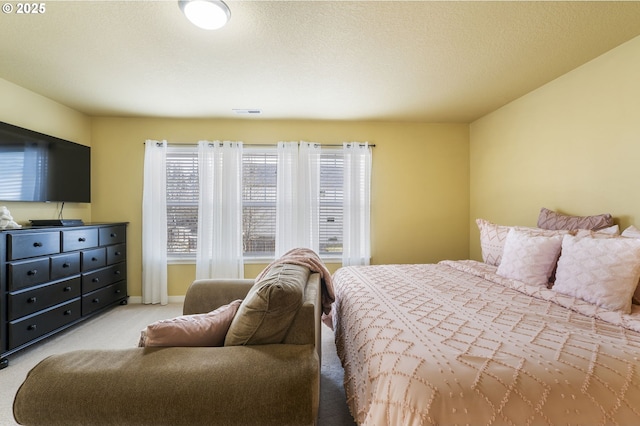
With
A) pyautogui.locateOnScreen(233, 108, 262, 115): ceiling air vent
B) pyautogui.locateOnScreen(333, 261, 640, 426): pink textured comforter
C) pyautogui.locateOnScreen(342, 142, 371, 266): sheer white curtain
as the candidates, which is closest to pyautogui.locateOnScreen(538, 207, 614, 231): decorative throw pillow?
pyautogui.locateOnScreen(333, 261, 640, 426): pink textured comforter

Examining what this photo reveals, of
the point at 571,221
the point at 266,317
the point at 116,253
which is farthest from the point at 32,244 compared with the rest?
the point at 571,221

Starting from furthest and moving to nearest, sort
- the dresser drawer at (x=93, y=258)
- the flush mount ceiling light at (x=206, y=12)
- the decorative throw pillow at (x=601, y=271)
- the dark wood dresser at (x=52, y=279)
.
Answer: the dresser drawer at (x=93, y=258), the dark wood dresser at (x=52, y=279), the flush mount ceiling light at (x=206, y=12), the decorative throw pillow at (x=601, y=271)

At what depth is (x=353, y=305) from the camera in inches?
64.6

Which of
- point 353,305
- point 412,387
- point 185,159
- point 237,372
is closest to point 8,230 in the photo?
point 185,159

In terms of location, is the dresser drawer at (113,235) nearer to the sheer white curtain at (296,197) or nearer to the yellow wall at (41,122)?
the yellow wall at (41,122)

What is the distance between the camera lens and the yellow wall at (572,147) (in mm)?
1940

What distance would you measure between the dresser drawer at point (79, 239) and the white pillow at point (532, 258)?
3.89 m

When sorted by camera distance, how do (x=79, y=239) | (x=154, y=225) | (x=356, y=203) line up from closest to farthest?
(x=79, y=239), (x=154, y=225), (x=356, y=203)

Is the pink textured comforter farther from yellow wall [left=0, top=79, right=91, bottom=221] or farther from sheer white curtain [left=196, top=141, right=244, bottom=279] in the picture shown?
yellow wall [left=0, top=79, right=91, bottom=221]

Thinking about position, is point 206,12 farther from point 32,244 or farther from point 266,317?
point 32,244

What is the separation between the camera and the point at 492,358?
946 millimetres

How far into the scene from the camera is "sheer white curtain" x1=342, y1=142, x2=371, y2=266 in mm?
3613

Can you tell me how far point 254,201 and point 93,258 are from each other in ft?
6.06

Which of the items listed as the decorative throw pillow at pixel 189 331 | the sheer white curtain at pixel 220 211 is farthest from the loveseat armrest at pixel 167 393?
the sheer white curtain at pixel 220 211
